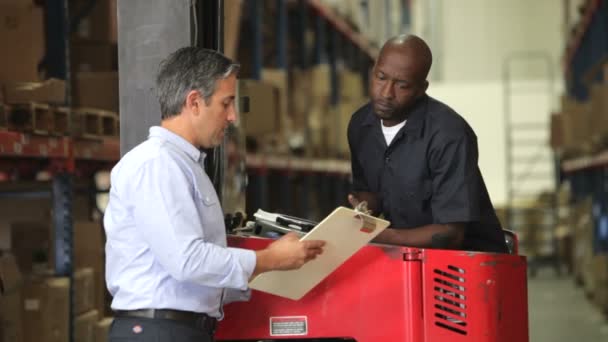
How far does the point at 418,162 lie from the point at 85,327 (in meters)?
2.83

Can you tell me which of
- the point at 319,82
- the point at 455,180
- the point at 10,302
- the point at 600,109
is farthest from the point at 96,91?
the point at 600,109

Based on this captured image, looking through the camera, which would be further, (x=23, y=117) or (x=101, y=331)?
(x=101, y=331)

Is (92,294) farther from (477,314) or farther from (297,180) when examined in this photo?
(297,180)

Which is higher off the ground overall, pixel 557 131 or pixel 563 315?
pixel 557 131

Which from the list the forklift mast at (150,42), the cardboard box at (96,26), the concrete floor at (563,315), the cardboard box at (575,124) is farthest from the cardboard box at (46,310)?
the cardboard box at (575,124)

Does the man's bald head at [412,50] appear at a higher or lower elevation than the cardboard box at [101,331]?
higher

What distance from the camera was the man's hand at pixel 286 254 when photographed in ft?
9.31

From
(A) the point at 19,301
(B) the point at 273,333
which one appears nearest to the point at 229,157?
(B) the point at 273,333

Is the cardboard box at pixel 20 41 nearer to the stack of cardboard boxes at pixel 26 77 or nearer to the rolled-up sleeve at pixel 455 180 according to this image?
the stack of cardboard boxes at pixel 26 77

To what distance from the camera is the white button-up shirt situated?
A: 2668 millimetres

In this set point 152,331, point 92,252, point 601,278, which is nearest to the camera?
point 152,331

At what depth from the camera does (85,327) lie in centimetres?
565

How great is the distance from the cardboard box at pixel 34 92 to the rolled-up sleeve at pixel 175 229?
8.18ft

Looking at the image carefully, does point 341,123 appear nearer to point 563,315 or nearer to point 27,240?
point 563,315
